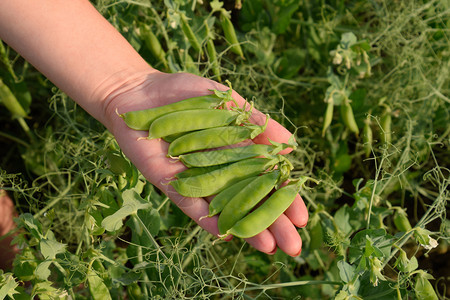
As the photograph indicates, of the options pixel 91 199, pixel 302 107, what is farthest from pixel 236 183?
pixel 302 107

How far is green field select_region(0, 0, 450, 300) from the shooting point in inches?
58.7

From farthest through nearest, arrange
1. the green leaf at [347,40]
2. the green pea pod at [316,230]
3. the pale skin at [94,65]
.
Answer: the green leaf at [347,40] < the green pea pod at [316,230] < the pale skin at [94,65]

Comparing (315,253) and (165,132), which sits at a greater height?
(165,132)

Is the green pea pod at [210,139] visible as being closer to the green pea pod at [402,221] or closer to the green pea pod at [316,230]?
the green pea pod at [316,230]

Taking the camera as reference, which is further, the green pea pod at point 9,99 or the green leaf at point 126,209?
the green pea pod at point 9,99

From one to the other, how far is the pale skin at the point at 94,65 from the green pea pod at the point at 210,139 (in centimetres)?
6

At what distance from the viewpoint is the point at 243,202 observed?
50.9 inches

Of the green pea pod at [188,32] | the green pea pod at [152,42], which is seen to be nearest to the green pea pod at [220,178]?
the green pea pod at [188,32]

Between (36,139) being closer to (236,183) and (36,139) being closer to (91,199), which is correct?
(91,199)

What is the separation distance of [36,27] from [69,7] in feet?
0.43

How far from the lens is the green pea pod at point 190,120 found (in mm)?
1408

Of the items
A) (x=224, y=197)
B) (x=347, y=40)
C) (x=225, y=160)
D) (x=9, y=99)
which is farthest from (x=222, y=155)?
(x=9, y=99)

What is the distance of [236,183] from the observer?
1.36m

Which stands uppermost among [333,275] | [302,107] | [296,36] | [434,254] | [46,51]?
[46,51]
